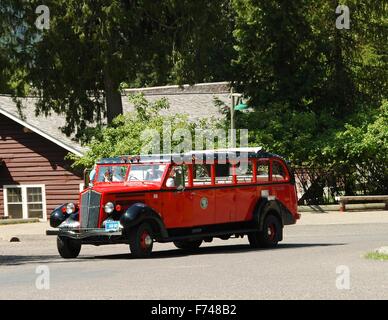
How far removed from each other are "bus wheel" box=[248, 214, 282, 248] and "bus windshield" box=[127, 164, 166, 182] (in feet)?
9.93

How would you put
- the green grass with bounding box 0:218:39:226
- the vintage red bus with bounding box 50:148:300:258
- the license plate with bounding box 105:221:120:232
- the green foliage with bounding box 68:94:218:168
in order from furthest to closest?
the green foliage with bounding box 68:94:218:168 → the green grass with bounding box 0:218:39:226 → the vintage red bus with bounding box 50:148:300:258 → the license plate with bounding box 105:221:120:232

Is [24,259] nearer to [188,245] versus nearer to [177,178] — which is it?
[177,178]

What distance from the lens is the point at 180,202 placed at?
22.5 m

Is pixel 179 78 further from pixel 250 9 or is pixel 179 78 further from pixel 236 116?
pixel 250 9

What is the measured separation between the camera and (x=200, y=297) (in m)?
13.3

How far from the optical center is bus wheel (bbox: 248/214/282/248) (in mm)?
24312

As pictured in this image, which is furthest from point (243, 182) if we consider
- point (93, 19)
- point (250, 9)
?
Result: point (250, 9)

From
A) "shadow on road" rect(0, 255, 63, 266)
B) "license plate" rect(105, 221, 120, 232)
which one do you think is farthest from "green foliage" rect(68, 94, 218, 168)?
"license plate" rect(105, 221, 120, 232)

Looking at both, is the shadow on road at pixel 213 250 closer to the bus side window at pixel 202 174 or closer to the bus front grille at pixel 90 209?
the bus front grille at pixel 90 209

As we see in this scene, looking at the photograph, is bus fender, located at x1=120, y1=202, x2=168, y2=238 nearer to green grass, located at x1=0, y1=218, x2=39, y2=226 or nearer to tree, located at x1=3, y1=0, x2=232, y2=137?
tree, located at x1=3, y1=0, x2=232, y2=137

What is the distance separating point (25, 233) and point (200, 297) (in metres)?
20.7

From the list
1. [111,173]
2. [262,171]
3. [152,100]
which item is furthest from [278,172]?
[152,100]

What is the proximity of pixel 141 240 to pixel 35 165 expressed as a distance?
23667 mm

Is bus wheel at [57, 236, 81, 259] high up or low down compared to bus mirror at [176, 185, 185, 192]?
down
